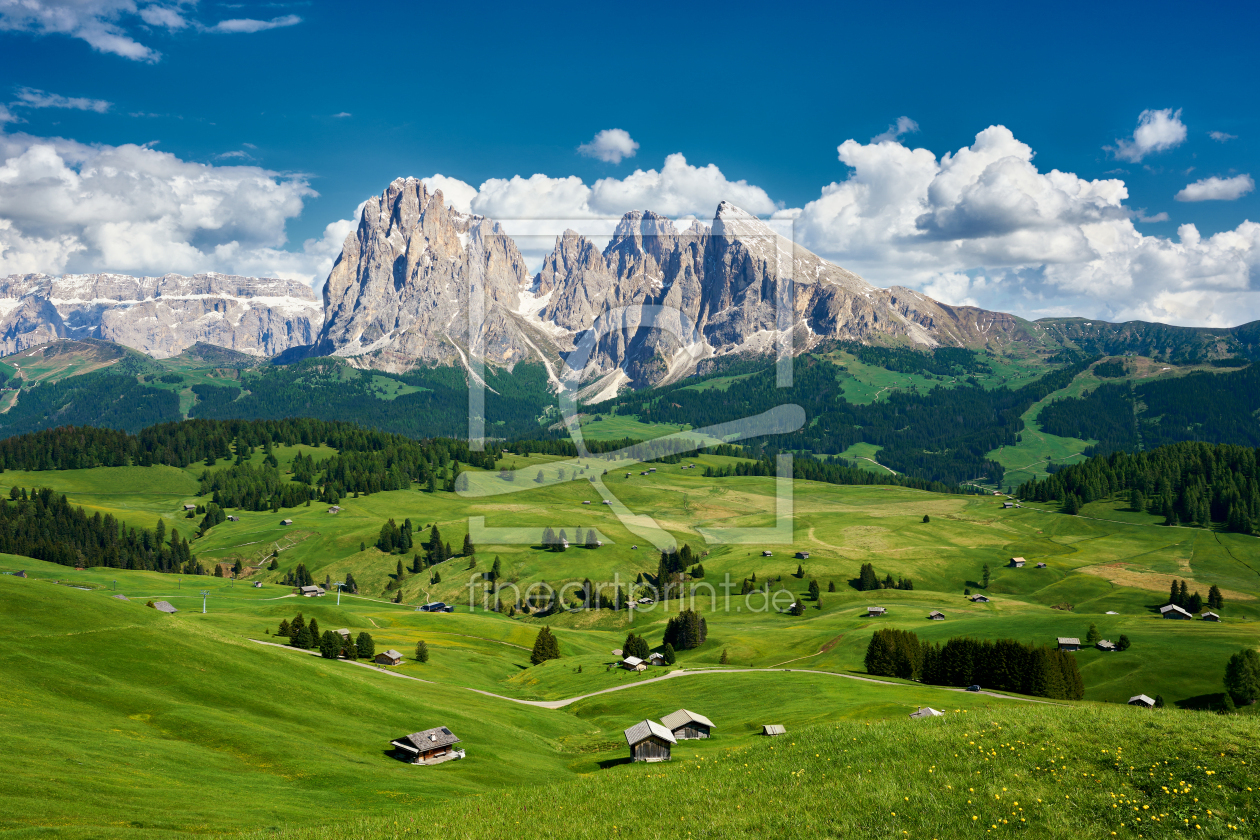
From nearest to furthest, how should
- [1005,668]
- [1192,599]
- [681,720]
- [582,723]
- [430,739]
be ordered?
[430,739], [681,720], [582,723], [1005,668], [1192,599]

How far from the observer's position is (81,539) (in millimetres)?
174875

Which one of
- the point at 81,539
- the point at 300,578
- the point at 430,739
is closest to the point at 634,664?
the point at 430,739

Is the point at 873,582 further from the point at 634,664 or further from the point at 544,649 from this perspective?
the point at 544,649

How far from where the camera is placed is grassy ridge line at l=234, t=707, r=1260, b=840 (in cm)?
1858

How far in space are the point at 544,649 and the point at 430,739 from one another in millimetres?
55049

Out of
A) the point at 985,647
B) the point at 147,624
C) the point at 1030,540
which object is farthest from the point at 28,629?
the point at 1030,540

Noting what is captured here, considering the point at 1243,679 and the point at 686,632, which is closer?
the point at 1243,679

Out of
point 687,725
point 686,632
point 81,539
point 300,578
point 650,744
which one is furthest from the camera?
point 81,539

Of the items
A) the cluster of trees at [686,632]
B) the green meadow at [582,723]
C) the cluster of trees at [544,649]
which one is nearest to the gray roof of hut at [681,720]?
the green meadow at [582,723]

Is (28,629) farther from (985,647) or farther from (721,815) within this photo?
(985,647)

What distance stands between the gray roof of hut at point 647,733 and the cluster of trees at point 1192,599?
397ft

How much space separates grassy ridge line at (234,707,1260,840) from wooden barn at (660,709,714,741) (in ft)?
93.6

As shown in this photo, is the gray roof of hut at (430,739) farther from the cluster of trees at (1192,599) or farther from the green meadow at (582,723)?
the cluster of trees at (1192,599)

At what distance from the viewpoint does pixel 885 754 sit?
24.0 meters
